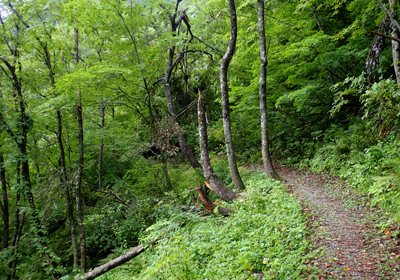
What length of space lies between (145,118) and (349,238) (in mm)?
8231

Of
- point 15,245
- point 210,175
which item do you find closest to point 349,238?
point 210,175

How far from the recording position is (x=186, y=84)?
1222cm

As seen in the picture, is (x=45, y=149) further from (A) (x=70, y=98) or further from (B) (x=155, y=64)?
Result: (B) (x=155, y=64)

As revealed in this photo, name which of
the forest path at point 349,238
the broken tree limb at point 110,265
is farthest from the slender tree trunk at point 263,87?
the broken tree limb at point 110,265

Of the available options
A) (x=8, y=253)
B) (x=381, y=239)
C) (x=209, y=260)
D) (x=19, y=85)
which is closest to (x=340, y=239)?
(x=381, y=239)

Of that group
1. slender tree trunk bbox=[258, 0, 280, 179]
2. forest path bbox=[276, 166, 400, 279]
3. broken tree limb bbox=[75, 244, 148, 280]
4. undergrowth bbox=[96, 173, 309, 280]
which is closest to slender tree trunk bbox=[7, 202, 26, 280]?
broken tree limb bbox=[75, 244, 148, 280]

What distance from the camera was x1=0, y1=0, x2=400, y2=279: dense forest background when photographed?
624cm

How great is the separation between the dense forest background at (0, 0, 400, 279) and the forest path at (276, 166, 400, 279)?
1.16ft

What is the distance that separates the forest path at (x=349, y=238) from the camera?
3213 millimetres

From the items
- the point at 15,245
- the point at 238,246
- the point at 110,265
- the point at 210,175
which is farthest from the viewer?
the point at 210,175

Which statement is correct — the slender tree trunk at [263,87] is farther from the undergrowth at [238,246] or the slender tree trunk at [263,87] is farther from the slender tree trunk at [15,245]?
the slender tree trunk at [15,245]

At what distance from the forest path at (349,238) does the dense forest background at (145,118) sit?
0.35 m

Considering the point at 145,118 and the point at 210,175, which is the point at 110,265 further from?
the point at 145,118

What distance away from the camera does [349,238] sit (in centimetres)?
407
